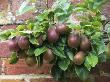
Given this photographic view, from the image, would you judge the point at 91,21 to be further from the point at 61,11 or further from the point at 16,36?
the point at 16,36

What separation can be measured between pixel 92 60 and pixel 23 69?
0.98 ft

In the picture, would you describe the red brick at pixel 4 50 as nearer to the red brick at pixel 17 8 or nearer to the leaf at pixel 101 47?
the red brick at pixel 17 8

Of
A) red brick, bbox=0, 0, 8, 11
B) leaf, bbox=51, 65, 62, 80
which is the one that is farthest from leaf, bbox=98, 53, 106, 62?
red brick, bbox=0, 0, 8, 11

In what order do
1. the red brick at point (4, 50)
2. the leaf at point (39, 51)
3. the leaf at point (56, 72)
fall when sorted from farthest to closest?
the red brick at point (4, 50)
the leaf at point (56, 72)
the leaf at point (39, 51)

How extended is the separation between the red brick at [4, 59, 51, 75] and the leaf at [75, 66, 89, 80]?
153 mm

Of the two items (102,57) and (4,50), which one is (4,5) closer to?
(4,50)

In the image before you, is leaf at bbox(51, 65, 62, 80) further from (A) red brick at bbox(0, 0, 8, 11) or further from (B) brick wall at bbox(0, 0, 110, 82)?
(A) red brick at bbox(0, 0, 8, 11)

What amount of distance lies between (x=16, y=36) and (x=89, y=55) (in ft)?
0.82

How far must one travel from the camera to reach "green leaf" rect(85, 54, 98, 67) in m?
1.20

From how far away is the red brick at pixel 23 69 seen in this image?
1.37 metres

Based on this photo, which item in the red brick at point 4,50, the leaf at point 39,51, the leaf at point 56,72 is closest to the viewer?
the leaf at point 39,51

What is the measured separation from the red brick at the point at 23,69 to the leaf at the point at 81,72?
0.50ft

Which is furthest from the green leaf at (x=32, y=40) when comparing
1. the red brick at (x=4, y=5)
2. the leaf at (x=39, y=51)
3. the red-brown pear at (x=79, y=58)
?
the red brick at (x=4, y=5)

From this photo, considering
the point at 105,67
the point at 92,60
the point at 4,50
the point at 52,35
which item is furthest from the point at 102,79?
the point at 4,50
